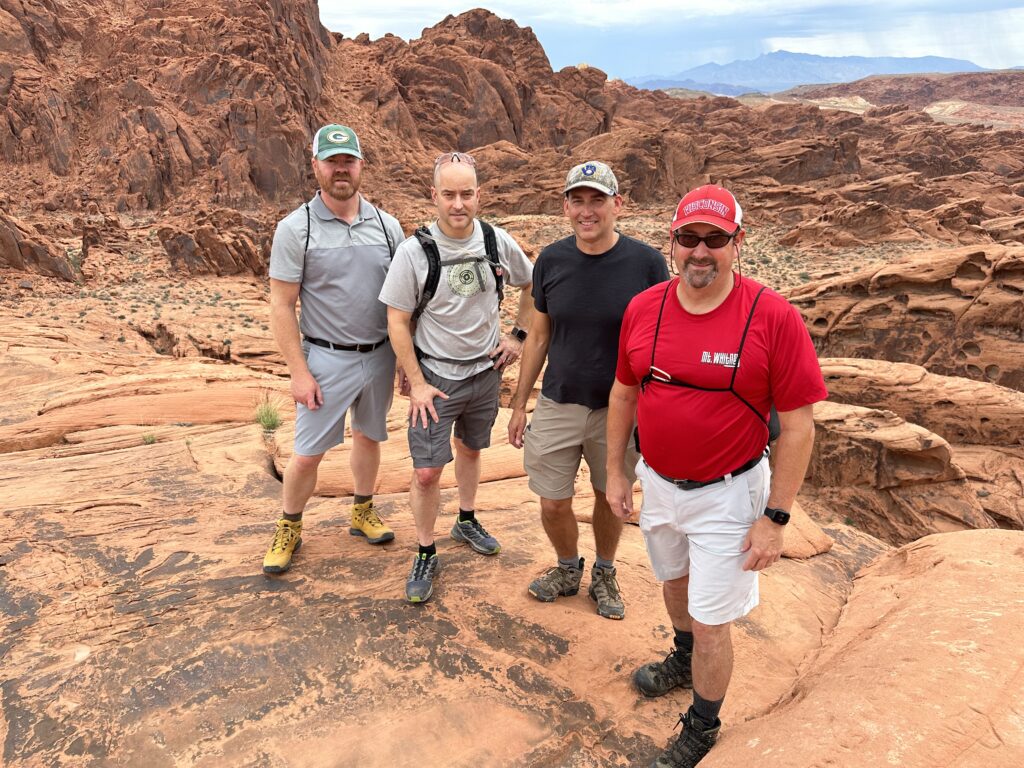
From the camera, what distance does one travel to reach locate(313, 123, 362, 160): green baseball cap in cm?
369

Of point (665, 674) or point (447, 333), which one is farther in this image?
point (447, 333)

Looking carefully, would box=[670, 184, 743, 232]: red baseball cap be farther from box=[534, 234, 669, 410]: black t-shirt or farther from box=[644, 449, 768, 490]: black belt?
box=[644, 449, 768, 490]: black belt

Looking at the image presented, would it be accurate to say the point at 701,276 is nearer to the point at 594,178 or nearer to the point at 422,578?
the point at 594,178

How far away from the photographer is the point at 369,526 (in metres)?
4.57

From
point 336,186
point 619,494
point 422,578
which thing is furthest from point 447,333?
point 422,578

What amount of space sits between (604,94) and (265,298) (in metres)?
48.2

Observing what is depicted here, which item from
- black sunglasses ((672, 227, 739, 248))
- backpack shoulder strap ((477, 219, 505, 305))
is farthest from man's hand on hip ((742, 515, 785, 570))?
backpack shoulder strap ((477, 219, 505, 305))

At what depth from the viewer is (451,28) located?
58.9 metres

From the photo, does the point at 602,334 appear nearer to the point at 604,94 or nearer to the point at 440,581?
the point at 440,581

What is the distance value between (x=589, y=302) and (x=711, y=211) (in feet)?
3.39

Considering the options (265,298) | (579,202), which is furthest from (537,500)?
(265,298)

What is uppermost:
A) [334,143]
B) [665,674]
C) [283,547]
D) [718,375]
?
[334,143]

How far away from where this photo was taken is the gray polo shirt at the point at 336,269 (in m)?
3.74

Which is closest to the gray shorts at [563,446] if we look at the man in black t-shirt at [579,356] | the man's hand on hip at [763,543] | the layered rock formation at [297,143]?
the man in black t-shirt at [579,356]
